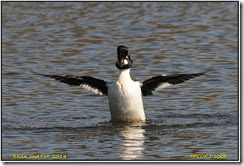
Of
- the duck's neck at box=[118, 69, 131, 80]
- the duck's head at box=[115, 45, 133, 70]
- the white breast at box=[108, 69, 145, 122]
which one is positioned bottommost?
the white breast at box=[108, 69, 145, 122]

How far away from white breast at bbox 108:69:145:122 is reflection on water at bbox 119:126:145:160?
320 mm

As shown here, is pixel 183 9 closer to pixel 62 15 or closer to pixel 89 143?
pixel 62 15

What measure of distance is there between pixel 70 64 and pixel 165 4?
9675 millimetres

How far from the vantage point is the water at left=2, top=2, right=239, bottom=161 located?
15.4 m

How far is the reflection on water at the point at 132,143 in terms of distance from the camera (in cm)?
1445

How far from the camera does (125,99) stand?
17031 millimetres

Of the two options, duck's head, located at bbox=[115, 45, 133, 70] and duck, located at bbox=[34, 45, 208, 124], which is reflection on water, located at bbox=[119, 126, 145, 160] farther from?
duck's head, located at bbox=[115, 45, 133, 70]

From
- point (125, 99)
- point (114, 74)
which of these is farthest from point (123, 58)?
point (114, 74)

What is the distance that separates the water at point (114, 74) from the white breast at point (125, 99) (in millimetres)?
288

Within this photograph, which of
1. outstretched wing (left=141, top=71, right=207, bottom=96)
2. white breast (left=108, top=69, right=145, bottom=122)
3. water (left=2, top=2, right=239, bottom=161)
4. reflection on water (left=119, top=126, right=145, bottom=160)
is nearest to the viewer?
reflection on water (left=119, top=126, right=145, bottom=160)

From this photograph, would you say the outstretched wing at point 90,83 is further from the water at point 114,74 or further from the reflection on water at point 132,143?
the reflection on water at point 132,143

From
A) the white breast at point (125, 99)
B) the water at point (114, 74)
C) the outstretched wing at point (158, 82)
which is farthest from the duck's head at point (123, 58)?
the water at point (114, 74)

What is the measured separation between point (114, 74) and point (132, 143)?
7.04 m

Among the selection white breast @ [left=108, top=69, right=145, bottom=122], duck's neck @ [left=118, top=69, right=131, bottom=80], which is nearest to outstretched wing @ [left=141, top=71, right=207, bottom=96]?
white breast @ [left=108, top=69, right=145, bottom=122]
